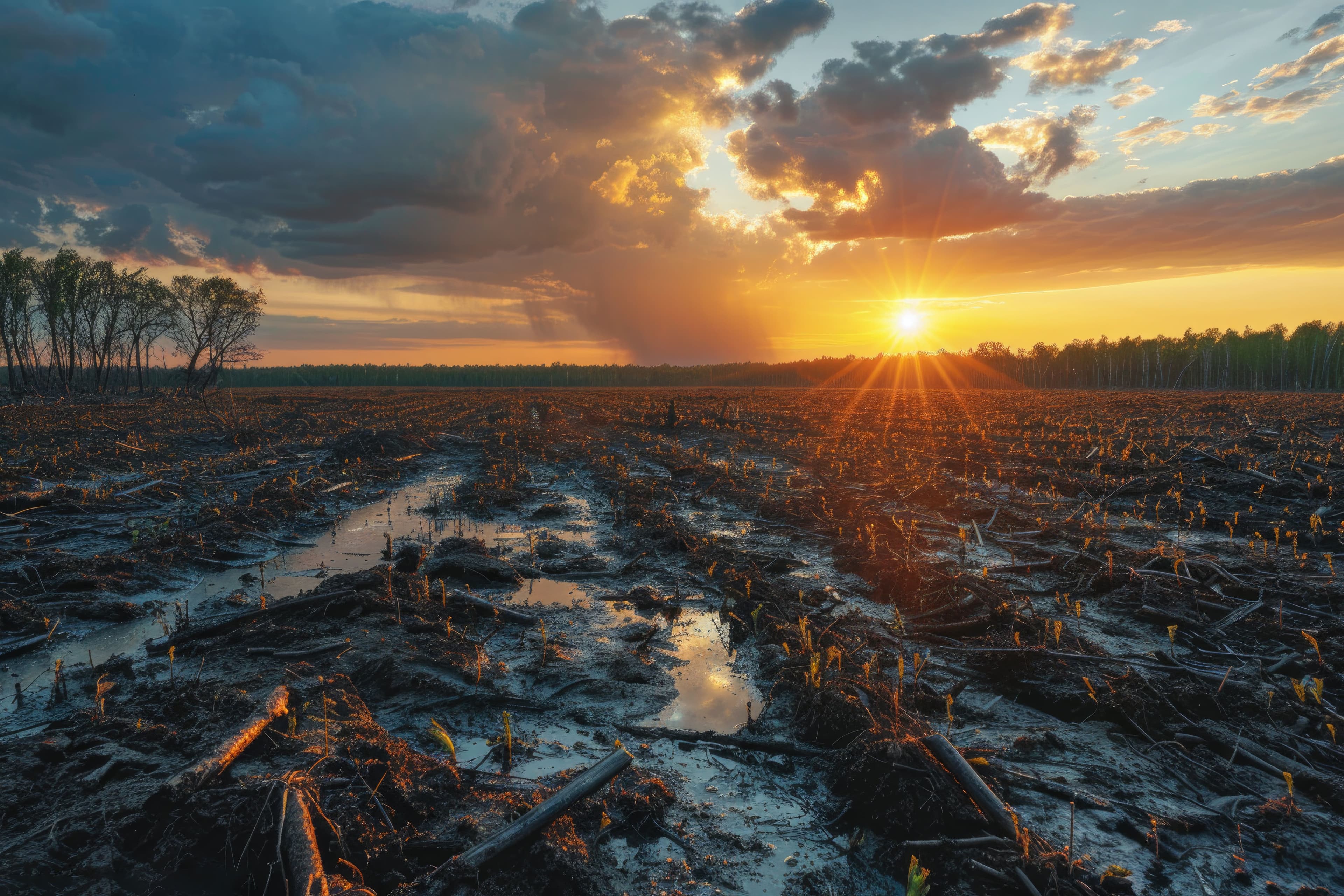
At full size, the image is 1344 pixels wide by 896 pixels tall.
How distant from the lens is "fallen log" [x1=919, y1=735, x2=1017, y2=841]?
134 inches

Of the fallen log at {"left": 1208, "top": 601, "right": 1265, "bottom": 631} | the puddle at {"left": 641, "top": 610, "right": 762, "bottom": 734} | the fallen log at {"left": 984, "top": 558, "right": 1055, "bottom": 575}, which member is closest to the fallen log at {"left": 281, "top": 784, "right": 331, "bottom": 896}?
the puddle at {"left": 641, "top": 610, "right": 762, "bottom": 734}

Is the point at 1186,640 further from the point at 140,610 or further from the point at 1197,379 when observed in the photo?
the point at 1197,379

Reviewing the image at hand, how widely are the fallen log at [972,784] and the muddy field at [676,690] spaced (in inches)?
0.9

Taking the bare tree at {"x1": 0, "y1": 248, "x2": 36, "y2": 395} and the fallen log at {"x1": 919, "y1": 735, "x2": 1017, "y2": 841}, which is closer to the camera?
the fallen log at {"x1": 919, "y1": 735, "x2": 1017, "y2": 841}

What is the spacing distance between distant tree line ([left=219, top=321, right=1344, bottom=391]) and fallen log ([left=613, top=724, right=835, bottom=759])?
8926 cm

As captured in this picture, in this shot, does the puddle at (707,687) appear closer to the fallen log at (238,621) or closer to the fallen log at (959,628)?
the fallen log at (959,628)

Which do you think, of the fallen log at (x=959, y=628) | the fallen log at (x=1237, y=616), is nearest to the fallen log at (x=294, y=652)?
the fallen log at (x=959, y=628)

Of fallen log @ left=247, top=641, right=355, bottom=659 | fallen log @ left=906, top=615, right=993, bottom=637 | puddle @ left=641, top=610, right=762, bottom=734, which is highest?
fallen log @ left=247, top=641, right=355, bottom=659

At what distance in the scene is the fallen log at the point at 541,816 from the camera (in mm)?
3086

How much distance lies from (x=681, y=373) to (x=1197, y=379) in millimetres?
92357

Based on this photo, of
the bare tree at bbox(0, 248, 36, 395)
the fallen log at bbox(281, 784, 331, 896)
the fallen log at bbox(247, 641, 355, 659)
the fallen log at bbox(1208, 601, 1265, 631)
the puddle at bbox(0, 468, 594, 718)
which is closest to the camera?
the fallen log at bbox(281, 784, 331, 896)

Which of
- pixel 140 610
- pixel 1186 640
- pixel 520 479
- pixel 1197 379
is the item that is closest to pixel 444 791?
pixel 140 610

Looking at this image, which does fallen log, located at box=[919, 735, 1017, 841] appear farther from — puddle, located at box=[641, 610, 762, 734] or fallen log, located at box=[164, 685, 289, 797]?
fallen log, located at box=[164, 685, 289, 797]

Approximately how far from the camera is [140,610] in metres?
7.14
